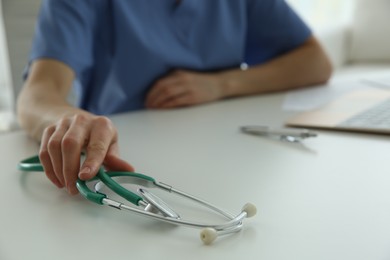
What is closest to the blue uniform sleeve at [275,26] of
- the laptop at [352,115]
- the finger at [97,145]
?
the laptop at [352,115]

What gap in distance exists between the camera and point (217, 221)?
0.39 meters

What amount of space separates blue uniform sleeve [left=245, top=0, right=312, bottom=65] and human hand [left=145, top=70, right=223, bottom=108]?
8.9 inches

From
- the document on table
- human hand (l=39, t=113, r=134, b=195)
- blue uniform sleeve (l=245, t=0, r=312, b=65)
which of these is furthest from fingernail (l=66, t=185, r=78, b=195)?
blue uniform sleeve (l=245, t=0, r=312, b=65)

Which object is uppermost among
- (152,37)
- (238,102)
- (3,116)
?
(152,37)

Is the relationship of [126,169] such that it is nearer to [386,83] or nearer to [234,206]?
[234,206]

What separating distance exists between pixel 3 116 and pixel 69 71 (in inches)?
18.9

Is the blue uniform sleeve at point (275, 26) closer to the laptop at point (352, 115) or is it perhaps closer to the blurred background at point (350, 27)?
the laptop at point (352, 115)

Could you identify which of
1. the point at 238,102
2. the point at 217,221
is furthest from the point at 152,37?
the point at 217,221

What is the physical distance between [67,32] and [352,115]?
51 centimetres

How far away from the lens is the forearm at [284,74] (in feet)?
3.19

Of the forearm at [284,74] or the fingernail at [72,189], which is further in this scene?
the forearm at [284,74]

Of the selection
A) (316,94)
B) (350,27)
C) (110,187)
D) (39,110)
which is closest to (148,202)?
(110,187)

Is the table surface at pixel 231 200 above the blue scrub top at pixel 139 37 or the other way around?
the other way around

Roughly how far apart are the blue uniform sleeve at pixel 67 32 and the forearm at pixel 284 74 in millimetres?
280
